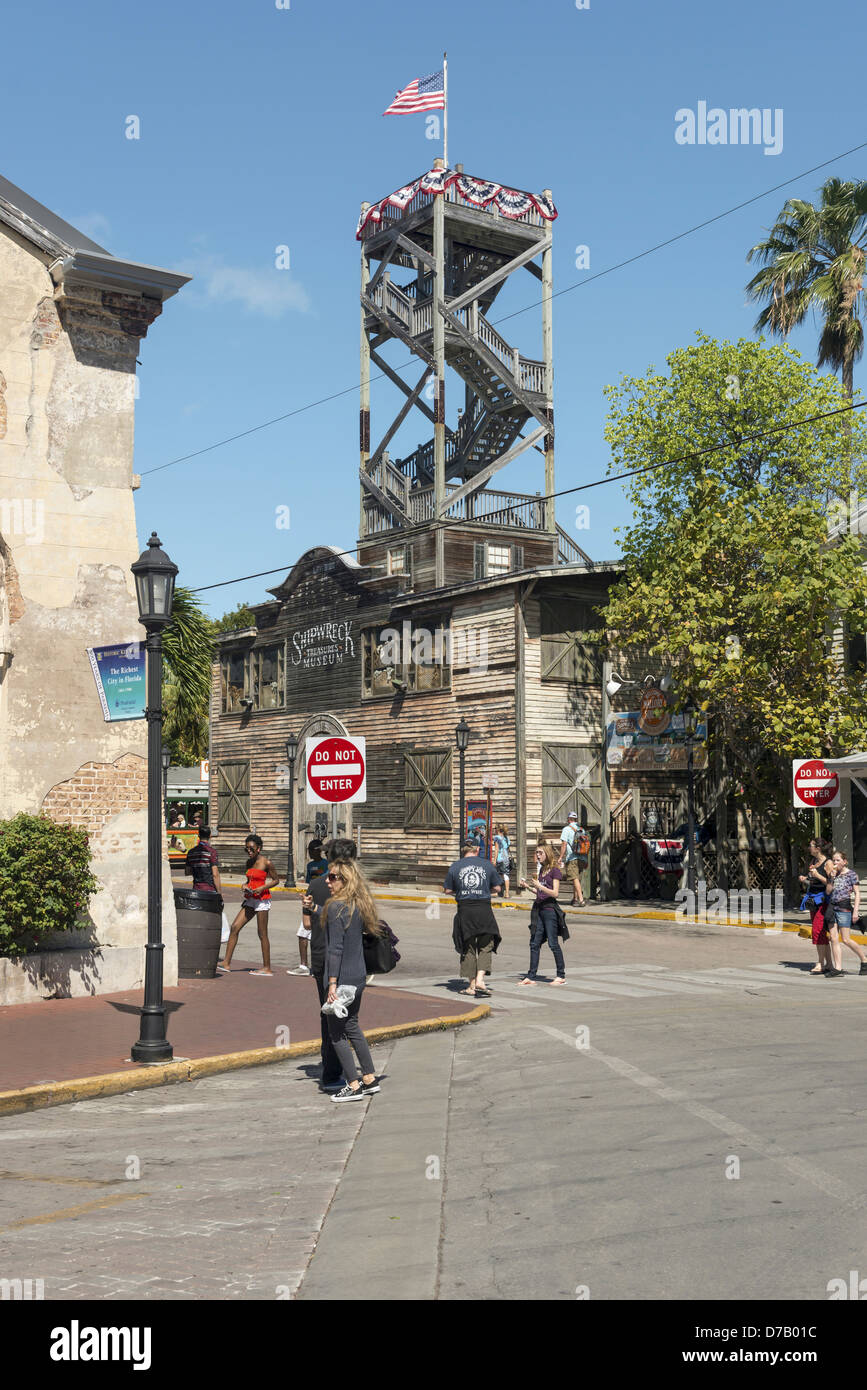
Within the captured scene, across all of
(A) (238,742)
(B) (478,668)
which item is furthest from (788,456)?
(A) (238,742)

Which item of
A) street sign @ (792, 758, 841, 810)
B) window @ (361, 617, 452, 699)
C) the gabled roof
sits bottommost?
street sign @ (792, 758, 841, 810)

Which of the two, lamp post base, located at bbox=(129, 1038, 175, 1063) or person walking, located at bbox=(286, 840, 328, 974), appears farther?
person walking, located at bbox=(286, 840, 328, 974)

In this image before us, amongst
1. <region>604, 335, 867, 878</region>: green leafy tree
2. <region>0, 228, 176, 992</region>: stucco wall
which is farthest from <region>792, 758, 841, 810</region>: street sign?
<region>0, 228, 176, 992</region>: stucco wall

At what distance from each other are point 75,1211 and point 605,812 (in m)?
25.9

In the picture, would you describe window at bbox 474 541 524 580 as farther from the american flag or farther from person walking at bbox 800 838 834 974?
person walking at bbox 800 838 834 974

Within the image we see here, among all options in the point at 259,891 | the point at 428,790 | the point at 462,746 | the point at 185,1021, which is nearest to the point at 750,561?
the point at 462,746

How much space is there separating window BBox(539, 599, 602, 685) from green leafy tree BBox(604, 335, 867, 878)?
1476 millimetres

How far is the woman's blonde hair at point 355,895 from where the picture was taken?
9.53 m

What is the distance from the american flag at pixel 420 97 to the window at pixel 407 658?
1504 centimetres

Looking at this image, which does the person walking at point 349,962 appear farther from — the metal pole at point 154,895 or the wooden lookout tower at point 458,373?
the wooden lookout tower at point 458,373

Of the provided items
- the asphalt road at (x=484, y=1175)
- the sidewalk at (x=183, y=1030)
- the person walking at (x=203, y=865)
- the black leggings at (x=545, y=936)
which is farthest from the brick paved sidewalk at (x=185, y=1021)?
the black leggings at (x=545, y=936)

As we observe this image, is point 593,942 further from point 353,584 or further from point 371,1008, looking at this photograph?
point 353,584

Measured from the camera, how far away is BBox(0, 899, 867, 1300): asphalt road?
5254mm

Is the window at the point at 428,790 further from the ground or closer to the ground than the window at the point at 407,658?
closer to the ground
